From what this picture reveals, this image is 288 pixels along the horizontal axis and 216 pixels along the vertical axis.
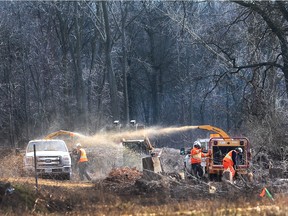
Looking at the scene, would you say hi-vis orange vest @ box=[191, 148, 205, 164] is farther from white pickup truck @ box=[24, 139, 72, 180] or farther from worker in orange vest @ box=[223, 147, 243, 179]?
white pickup truck @ box=[24, 139, 72, 180]

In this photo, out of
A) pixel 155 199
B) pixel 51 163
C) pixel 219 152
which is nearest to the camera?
pixel 155 199

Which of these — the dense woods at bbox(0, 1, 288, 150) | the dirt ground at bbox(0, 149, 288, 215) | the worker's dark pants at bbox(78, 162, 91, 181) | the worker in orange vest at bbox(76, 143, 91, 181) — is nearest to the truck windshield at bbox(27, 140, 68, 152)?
the worker in orange vest at bbox(76, 143, 91, 181)

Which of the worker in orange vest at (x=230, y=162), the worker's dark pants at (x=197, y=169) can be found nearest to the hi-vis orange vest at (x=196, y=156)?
the worker's dark pants at (x=197, y=169)

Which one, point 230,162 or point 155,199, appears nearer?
point 155,199

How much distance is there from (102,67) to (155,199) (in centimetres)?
4793

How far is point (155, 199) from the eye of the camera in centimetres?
1567

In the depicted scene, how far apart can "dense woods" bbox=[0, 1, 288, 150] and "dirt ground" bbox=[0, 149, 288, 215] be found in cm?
958

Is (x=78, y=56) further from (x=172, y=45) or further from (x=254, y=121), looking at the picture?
(x=254, y=121)

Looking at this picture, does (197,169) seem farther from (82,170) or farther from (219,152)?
(82,170)

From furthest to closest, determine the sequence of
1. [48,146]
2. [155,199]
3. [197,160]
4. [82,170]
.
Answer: [82,170]
[48,146]
[197,160]
[155,199]

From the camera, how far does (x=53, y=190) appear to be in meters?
17.1

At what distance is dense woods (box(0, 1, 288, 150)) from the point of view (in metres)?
38.9

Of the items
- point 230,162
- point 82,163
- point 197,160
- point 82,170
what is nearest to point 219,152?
point 197,160

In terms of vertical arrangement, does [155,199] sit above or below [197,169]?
below
